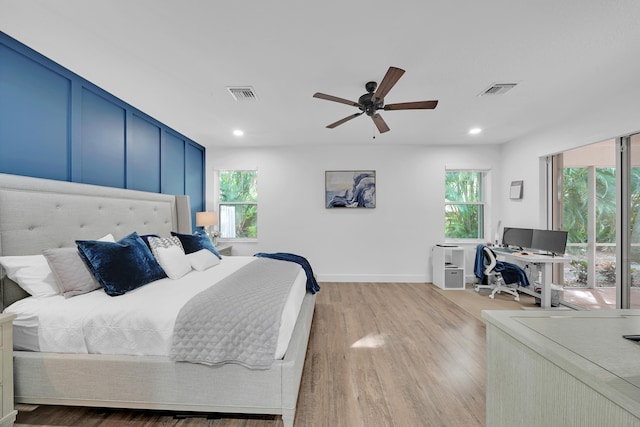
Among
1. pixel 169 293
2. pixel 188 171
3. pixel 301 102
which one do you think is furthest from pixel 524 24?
pixel 188 171

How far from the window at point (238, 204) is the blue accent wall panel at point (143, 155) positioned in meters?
1.60

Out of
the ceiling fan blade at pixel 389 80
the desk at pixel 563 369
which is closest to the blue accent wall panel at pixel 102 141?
the ceiling fan blade at pixel 389 80

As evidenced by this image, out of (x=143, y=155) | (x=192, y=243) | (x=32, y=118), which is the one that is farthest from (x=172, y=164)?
(x=32, y=118)

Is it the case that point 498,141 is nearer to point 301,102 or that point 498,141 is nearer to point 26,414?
point 301,102

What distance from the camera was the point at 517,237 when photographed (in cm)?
440

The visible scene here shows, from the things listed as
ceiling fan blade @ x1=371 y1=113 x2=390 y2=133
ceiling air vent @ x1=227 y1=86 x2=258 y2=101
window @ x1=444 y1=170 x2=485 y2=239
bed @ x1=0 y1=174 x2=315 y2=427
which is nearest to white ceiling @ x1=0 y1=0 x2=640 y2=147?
ceiling air vent @ x1=227 y1=86 x2=258 y2=101

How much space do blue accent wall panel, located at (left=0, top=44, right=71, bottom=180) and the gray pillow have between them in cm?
76

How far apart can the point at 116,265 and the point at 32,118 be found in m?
1.37

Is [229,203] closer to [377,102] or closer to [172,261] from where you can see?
[172,261]

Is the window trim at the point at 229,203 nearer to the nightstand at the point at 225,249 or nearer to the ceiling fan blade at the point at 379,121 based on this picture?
the nightstand at the point at 225,249

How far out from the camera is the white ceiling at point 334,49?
169cm

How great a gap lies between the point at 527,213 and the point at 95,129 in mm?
5981

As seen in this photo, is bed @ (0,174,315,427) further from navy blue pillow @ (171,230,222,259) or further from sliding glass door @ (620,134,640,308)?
sliding glass door @ (620,134,640,308)

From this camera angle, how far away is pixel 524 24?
5.95ft
